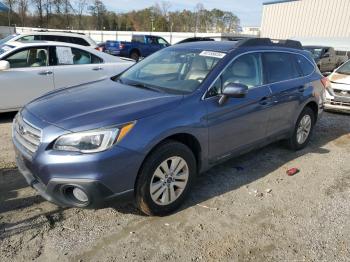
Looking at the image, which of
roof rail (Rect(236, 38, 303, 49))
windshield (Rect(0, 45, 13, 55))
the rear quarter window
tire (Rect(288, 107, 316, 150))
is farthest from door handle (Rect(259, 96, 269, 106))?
the rear quarter window

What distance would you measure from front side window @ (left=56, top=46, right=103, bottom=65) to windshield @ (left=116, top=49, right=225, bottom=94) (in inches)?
114

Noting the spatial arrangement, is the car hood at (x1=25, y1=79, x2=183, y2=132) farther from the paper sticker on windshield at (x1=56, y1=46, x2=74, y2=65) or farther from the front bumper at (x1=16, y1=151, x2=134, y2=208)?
the paper sticker on windshield at (x1=56, y1=46, x2=74, y2=65)

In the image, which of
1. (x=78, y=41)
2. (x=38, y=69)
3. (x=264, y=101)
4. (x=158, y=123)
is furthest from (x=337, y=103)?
(x=78, y=41)

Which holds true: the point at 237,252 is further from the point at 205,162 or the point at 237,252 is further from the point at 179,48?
the point at 179,48

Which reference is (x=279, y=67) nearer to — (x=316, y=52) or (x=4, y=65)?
(x=4, y=65)

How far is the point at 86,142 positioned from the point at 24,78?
4.33m

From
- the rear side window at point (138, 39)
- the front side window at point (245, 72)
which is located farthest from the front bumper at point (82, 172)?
the rear side window at point (138, 39)

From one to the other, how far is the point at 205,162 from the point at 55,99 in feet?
5.66

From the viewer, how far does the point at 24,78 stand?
662 centimetres

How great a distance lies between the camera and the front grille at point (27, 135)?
123 inches

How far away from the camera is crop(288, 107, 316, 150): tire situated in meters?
5.52

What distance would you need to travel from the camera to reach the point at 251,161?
520cm

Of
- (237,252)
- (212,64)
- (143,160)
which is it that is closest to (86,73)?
(212,64)

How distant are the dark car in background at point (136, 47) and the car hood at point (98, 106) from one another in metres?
18.9
